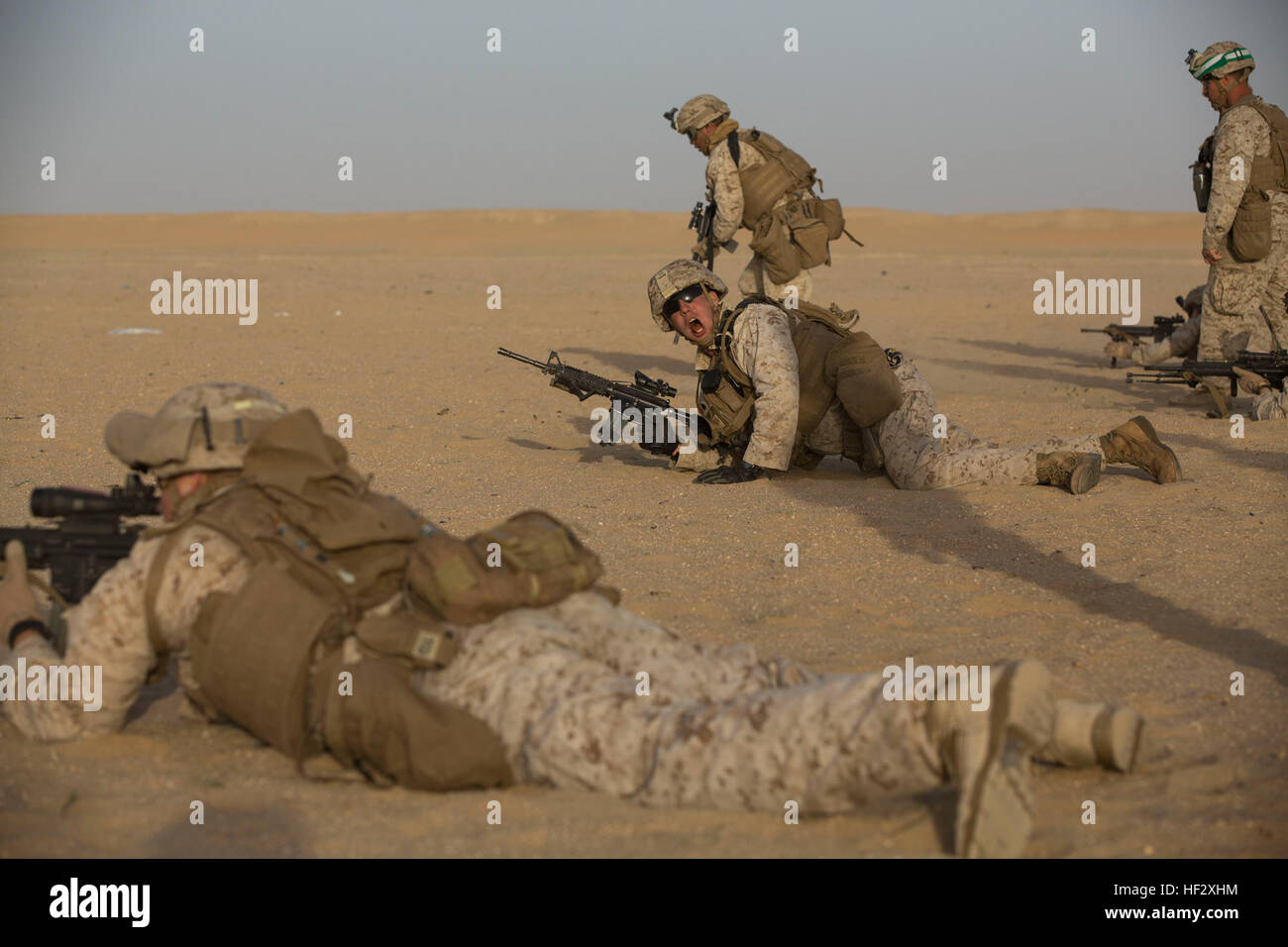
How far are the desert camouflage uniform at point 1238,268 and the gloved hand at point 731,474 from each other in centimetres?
446

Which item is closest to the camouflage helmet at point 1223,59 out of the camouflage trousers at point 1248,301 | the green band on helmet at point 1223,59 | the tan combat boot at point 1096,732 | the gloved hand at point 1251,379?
the green band on helmet at point 1223,59

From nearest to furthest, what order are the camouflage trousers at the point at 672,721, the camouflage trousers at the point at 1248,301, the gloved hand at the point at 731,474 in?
the camouflage trousers at the point at 672,721
the gloved hand at the point at 731,474
the camouflage trousers at the point at 1248,301

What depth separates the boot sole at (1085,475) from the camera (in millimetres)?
7336

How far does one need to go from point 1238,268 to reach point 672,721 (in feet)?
27.7

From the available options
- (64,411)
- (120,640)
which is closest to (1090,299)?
(64,411)

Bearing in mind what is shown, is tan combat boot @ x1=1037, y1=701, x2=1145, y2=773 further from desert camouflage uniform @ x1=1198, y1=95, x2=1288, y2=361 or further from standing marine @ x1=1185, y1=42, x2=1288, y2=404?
desert camouflage uniform @ x1=1198, y1=95, x2=1288, y2=361

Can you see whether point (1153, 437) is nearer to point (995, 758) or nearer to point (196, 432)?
point (995, 758)

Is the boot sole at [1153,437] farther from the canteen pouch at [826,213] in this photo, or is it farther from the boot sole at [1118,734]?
the boot sole at [1118,734]

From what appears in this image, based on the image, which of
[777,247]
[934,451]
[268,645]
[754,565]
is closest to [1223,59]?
[777,247]

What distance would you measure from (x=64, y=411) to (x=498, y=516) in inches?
208

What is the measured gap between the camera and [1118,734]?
3547 mm

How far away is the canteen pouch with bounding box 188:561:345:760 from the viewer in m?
3.62

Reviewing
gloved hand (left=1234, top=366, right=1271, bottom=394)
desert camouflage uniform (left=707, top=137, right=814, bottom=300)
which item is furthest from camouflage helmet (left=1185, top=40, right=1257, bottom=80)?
desert camouflage uniform (left=707, top=137, right=814, bottom=300)
